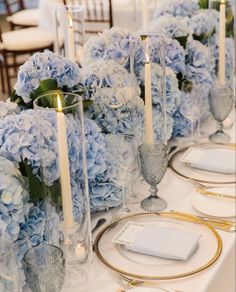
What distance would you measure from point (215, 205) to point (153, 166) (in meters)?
0.18

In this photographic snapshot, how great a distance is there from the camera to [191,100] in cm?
175

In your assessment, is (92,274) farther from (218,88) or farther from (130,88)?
(218,88)

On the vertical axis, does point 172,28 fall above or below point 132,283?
above

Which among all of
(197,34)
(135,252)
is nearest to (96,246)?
(135,252)

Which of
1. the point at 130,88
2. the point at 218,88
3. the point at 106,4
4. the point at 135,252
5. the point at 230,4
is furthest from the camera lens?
the point at 106,4

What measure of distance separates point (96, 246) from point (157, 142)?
A: 30 centimetres

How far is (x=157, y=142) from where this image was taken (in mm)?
1441

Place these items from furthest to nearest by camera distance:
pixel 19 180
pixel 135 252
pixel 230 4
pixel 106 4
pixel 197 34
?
pixel 106 4 < pixel 230 4 < pixel 197 34 < pixel 135 252 < pixel 19 180

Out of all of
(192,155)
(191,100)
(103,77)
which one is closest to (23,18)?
(191,100)

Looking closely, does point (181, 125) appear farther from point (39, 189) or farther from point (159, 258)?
point (39, 189)

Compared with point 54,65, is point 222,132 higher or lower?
lower

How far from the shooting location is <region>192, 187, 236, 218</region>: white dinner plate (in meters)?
1.38

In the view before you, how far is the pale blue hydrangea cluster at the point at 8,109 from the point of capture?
4.13 ft

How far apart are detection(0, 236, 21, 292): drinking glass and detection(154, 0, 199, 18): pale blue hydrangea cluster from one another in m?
1.28
